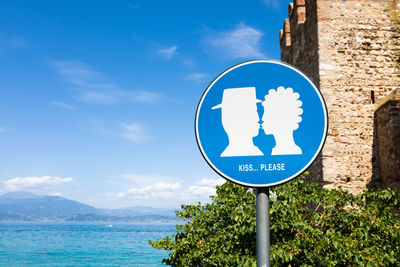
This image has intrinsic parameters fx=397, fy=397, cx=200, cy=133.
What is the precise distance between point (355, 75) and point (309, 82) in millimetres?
10179

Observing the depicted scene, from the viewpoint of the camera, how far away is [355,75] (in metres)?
11.4

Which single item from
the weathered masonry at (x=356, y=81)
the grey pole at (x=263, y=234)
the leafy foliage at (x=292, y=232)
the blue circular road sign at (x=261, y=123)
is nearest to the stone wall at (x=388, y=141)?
the weathered masonry at (x=356, y=81)

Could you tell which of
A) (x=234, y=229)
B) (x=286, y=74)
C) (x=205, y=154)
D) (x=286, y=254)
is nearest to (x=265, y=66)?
(x=286, y=74)

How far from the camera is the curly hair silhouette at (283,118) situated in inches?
81.2

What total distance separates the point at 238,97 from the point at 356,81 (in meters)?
10.2

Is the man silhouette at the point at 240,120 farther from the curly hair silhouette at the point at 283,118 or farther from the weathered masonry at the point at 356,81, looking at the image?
the weathered masonry at the point at 356,81

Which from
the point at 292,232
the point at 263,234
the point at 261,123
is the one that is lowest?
the point at 292,232

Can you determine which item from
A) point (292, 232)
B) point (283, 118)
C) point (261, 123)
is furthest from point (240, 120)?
point (292, 232)

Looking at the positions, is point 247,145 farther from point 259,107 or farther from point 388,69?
point 388,69

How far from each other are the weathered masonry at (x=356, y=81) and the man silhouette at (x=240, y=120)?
30.1 ft

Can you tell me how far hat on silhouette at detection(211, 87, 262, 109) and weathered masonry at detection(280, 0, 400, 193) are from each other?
9.17 metres

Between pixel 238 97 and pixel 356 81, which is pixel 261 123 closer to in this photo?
pixel 238 97

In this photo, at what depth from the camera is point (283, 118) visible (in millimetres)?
2113

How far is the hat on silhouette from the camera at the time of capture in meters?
2.19
